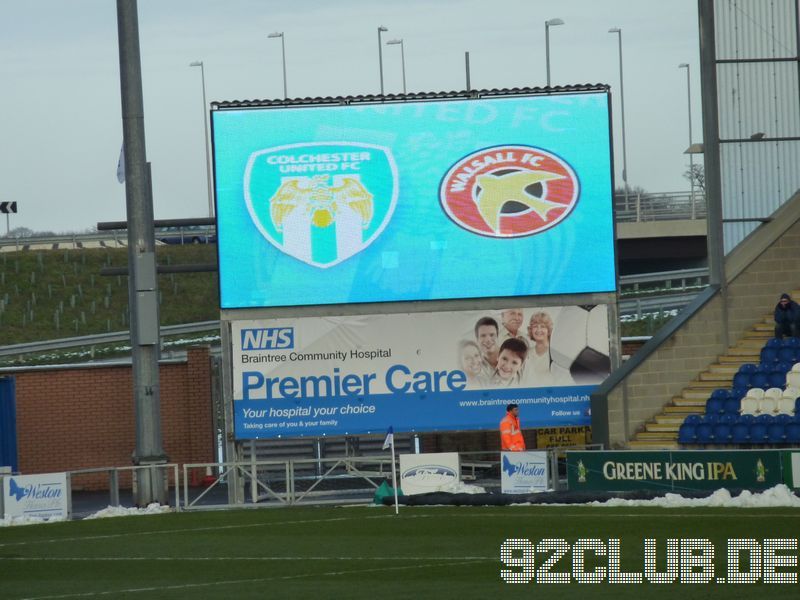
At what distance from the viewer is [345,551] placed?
18188mm

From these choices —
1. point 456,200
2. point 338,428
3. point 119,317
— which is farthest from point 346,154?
point 119,317

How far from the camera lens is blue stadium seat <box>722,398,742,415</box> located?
27.9 metres

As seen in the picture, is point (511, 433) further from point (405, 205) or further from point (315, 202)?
point (315, 202)

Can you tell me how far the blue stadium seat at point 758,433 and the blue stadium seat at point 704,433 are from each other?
2.46ft

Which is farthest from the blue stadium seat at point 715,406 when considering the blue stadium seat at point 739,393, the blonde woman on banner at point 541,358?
the blonde woman on banner at point 541,358

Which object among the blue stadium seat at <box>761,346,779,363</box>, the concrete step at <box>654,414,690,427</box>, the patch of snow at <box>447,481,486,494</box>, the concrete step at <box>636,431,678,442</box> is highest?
the blue stadium seat at <box>761,346,779,363</box>

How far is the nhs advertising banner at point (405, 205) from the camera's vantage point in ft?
93.9

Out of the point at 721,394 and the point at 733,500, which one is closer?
the point at 733,500

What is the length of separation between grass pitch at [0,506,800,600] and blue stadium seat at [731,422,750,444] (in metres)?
5.63

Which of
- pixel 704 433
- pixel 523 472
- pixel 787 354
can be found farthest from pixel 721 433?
pixel 523 472

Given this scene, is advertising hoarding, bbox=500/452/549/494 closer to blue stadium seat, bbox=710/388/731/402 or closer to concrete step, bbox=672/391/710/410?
blue stadium seat, bbox=710/388/731/402

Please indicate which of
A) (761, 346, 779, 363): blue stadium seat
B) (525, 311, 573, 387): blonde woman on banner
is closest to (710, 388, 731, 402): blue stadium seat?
(761, 346, 779, 363): blue stadium seat

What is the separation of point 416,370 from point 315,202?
3690mm

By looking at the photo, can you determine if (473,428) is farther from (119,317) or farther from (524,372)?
(119,317)
